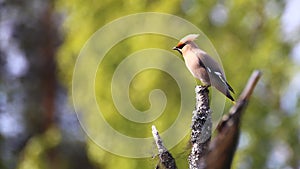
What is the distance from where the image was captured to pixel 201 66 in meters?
3.19

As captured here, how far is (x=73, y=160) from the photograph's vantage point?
16000 millimetres

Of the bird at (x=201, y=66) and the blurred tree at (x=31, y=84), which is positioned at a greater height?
the blurred tree at (x=31, y=84)

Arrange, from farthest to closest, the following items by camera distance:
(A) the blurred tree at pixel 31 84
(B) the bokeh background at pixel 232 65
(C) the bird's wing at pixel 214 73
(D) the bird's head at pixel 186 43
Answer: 1. (A) the blurred tree at pixel 31 84
2. (B) the bokeh background at pixel 232 65
3. (C) the bird's wing at pixel 214 73
4. (D) the bird's head at pixel 186 43

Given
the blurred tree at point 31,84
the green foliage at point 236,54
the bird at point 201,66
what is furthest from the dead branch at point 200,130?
the blurred tree at point 31,84

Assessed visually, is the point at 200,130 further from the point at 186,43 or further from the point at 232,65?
the point at 232,65

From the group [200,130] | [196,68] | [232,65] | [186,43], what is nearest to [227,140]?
[200,130]

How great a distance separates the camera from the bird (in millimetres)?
2967

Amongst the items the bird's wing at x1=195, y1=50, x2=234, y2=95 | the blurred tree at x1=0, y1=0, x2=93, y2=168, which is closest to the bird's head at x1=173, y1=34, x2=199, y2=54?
the bird's wing at x1=195, y1=50, x2=234, y2=95

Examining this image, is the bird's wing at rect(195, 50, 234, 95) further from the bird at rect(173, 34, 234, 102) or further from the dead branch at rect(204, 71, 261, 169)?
the dead branch at rect(204, 71, 261, 169)

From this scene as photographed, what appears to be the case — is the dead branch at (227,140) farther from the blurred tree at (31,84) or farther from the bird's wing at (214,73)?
the blurred tree at (31,84)

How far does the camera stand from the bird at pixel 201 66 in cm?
297

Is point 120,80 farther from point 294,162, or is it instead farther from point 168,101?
point 294,162

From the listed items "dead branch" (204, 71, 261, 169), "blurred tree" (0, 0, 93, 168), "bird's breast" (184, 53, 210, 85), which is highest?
"blurred tree" (0, 0, 93, 168)

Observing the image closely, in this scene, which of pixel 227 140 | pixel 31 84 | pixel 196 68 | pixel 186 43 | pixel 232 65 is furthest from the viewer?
pixel 31 84
